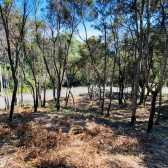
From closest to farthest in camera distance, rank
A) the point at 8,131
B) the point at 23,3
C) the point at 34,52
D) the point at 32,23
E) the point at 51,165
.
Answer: the point at 51,165
the point at 8,131
the point at 23,3
the point at 32,23
the point at 34,52

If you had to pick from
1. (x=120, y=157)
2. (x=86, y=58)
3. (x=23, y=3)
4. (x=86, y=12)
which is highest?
(x=86, y=12)

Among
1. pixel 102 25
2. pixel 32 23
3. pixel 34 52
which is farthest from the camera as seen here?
pixel 34 52

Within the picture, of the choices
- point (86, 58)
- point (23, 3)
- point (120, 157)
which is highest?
point (23, 3)

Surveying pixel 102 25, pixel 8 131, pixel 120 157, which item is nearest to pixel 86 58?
pixel 102 25

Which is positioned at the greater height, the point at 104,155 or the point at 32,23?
the point at 32,23

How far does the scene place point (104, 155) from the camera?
3455 millimetres

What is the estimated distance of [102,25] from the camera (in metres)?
9.43

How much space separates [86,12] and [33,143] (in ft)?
29.3

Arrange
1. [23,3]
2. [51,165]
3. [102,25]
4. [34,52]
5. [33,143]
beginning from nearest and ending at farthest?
[51,165] < [33,143] < [23,3] < [102,25] < [34,52]

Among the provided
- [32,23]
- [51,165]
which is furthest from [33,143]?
[32,23]

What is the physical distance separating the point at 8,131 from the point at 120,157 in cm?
382

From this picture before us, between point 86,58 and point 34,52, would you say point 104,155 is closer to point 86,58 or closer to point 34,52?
point 86,58

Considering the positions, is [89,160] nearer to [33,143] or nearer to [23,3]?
[33,143]

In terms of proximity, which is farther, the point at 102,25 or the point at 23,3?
the point at 102,25
